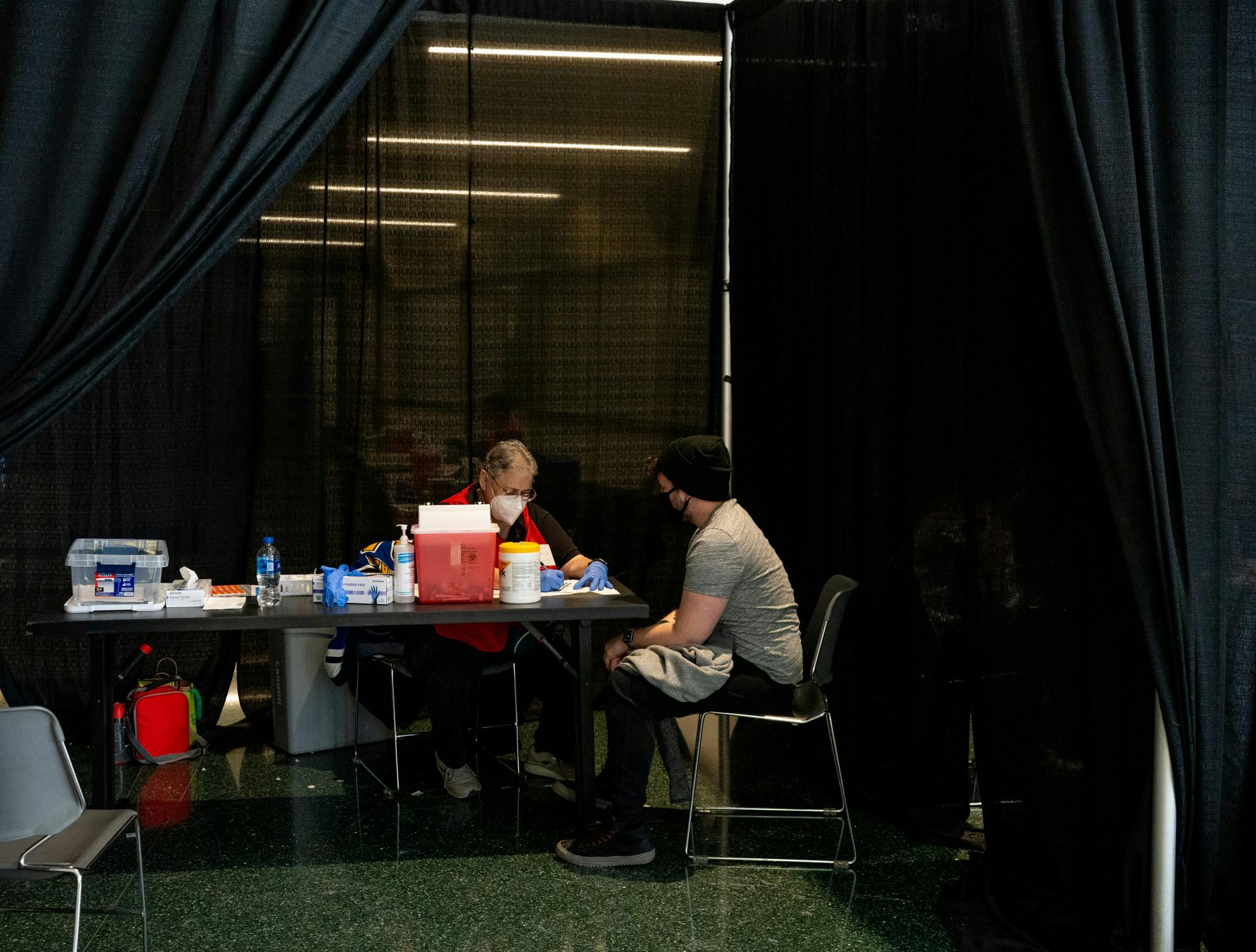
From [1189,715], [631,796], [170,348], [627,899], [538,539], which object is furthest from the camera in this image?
[170,348]

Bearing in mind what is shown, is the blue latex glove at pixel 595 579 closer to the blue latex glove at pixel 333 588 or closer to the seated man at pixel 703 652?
the seated man at pixel 703 652

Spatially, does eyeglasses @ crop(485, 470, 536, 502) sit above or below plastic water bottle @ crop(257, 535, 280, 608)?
above

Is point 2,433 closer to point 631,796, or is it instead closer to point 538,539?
point 631,796

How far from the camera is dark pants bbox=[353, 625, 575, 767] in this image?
12.7ft

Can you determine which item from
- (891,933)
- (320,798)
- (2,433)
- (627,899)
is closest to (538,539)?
(320,798)

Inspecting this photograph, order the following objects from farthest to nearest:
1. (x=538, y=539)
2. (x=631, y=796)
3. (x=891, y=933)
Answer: (x=538, y=539)
(x=631, y=796)
(x=891, y=933)

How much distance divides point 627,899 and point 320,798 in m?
1.26

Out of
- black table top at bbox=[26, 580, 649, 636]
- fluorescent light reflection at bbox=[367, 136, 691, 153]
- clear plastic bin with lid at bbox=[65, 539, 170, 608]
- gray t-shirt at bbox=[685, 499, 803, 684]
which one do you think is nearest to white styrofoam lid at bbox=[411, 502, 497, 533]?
black table top at bbox=[26, 580, 649, 636]

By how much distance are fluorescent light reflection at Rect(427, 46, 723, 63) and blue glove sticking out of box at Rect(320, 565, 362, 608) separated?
2.32 metres

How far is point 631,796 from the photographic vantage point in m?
3.30

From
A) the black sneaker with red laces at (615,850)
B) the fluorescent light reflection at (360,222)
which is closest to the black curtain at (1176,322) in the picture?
the black sneaker with red laces at (615,850)

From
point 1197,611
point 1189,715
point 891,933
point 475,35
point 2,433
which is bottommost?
point 891,933

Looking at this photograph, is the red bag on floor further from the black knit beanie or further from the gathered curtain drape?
the gathered curtain drape

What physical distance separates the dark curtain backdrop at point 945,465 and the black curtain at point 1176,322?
0.15 m
